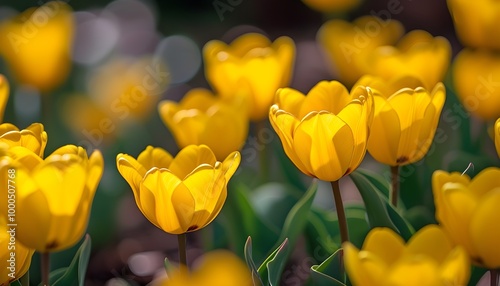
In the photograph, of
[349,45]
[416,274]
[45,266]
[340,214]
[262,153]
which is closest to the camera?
[416,274]

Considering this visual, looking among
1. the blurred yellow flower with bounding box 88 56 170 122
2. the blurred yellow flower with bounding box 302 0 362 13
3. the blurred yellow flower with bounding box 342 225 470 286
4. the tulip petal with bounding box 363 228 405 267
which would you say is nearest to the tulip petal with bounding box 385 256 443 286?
the blurred yellow flower with bounding box 342 225 470 286

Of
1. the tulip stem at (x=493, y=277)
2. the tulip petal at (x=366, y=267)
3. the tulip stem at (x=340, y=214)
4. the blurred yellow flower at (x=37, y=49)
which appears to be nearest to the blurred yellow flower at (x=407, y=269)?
the tulip petal at (x=366, y=267)

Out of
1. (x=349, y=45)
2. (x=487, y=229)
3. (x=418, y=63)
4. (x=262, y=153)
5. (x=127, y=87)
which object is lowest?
(x=127, y=87)

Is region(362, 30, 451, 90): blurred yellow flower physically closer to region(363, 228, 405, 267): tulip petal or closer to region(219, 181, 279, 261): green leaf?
region(219, 181, 279, 261): green leaf

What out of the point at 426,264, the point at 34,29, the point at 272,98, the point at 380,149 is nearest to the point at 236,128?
the point at 272,98

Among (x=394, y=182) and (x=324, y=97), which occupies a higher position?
(x=324, y=97)

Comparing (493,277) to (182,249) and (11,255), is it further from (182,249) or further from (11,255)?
(11,255)

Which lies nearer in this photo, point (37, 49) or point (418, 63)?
point (418, 63)

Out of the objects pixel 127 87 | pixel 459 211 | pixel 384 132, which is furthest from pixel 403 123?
pixel 127 87

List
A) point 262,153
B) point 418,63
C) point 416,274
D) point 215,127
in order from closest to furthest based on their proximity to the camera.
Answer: point 416,274 < point 215,127 < point 418,63 < point 262,153
